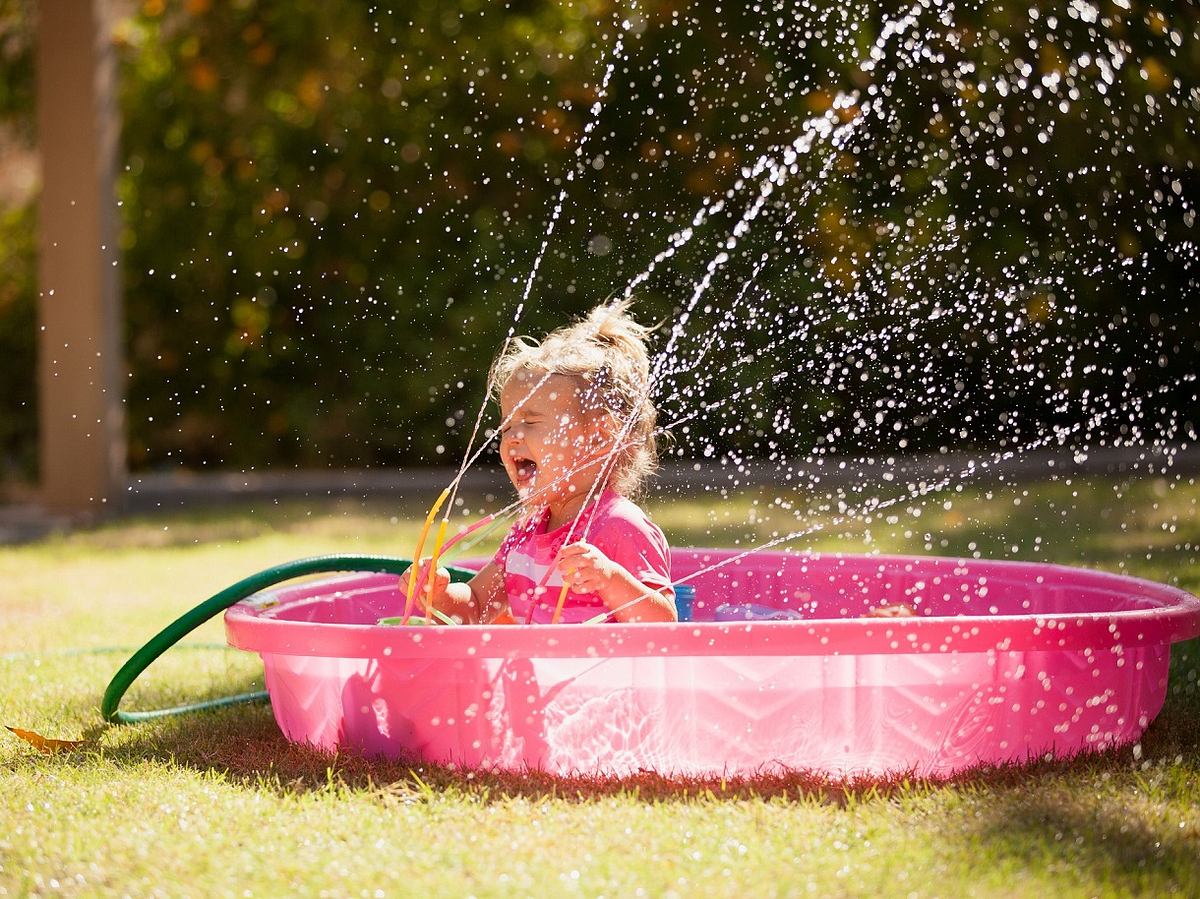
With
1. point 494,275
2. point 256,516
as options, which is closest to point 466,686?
point 256,516

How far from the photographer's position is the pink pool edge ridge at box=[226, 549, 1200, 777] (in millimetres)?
2467

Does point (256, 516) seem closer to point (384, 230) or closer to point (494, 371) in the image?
point (384, 230)

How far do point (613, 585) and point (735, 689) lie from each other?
36 cm

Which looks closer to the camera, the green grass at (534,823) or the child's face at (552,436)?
the green grass at (534,823)

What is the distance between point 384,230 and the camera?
9.85 m

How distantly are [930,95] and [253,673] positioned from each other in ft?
19.5

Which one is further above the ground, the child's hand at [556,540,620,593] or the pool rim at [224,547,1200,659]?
the child's hand at [556,540,620,593]

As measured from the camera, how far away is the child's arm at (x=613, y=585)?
273cm

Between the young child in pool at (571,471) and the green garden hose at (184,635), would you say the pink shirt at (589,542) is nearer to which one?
the young child in pool at (571,471)

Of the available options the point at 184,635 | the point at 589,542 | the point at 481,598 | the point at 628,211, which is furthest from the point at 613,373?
the point at 628,211

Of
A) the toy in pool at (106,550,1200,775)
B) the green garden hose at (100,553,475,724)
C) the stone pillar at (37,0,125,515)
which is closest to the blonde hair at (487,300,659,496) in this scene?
the green garden hose at (100,553,475,724)

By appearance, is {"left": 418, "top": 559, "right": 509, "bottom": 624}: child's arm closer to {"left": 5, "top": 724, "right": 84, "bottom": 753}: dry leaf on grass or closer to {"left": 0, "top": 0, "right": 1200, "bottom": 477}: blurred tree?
{"left": 5, "top": 724, "right": 84, "bottom": 753}: dry leaf on grass

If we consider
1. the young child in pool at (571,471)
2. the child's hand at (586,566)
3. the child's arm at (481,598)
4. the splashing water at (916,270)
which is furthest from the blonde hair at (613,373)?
the splashing water at (916,270)

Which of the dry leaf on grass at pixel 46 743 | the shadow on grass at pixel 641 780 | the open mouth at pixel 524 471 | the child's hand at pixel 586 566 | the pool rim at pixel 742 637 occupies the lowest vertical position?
the dry leaf on grass at pixel 46 743
